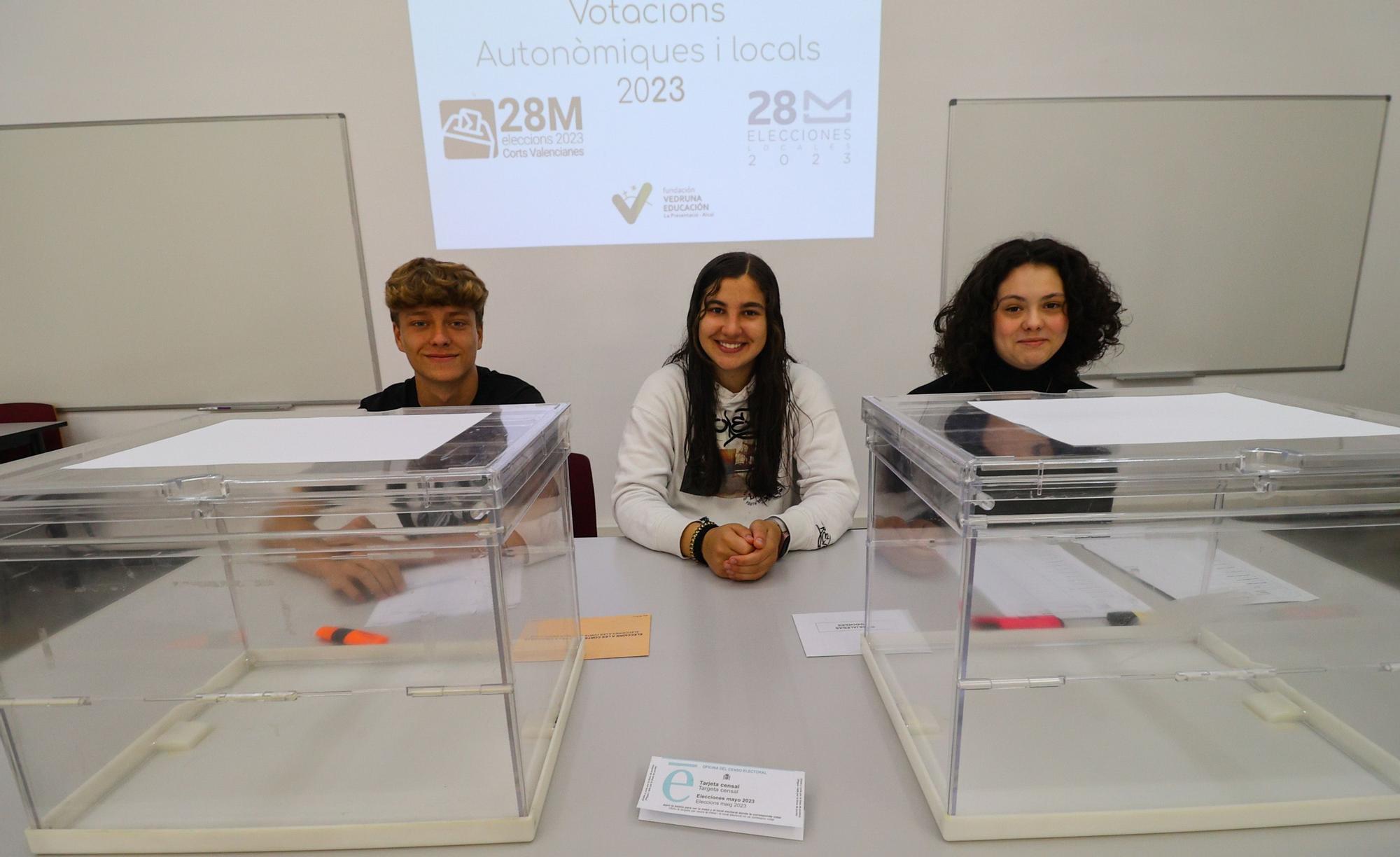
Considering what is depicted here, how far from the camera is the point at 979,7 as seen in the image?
7.46 feet

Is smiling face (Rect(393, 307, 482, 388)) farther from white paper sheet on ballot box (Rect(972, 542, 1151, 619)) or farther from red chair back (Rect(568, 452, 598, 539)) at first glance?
white paper sheet on ballot box (Rect(972, 542, 1151, 619))

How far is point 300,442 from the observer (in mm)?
714

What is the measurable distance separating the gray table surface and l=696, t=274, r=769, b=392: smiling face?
676 millimetres

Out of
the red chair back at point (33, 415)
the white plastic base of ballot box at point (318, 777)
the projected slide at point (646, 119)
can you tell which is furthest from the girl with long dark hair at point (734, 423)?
the red chair back at point (33, 415)

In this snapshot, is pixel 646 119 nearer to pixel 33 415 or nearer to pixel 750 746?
pixel 750 746

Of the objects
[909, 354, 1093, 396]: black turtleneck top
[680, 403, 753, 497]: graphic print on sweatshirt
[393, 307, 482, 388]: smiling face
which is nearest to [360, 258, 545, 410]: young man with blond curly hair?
[393, 307, 482, 388]: smiling face

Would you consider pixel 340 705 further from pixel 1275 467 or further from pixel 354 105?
pixel 354 105

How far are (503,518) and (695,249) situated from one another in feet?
6.71

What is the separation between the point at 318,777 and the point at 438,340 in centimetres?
117

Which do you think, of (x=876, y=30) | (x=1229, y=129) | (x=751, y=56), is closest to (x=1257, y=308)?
(x=1229, y=129)

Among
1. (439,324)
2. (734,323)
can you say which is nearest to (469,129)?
(439,324)

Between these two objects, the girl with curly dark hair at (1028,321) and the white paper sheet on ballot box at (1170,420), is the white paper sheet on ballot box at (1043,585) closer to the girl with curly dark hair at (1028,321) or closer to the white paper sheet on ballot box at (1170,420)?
the white paper sheet on ballot box at (1170,420)

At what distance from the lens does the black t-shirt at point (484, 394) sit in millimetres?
1805

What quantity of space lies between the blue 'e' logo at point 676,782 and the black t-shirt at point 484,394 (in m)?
1.29
